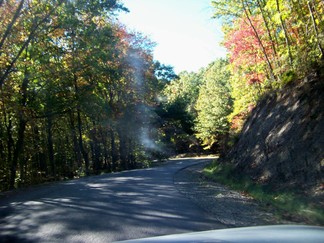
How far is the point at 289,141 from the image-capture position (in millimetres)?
11609

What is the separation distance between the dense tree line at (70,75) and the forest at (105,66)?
0.07 meters

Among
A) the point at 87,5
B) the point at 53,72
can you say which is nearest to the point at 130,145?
the point at 53,72

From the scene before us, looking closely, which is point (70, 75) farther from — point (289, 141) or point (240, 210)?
point (240, 210)

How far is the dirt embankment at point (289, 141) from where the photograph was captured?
31.6ft

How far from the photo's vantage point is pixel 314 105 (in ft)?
37.7

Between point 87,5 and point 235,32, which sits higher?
point 87,5

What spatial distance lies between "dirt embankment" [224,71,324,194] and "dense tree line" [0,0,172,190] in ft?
32.5

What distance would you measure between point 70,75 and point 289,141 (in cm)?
1614

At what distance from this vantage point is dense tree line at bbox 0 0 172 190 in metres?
17.7

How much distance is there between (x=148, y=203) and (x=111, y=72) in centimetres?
1590

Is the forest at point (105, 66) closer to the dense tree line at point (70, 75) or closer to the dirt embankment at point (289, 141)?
the dense tree line at point (70, 75)

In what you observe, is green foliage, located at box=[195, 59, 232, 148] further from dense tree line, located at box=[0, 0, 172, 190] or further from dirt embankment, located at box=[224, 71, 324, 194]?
dirt embankment, located at box=[224, 71, 324, 194]

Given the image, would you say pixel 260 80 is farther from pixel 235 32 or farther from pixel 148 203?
pixel 148 203

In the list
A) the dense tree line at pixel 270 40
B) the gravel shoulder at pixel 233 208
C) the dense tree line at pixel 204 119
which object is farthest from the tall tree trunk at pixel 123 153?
the gravel shoulder at pixel 233 208
